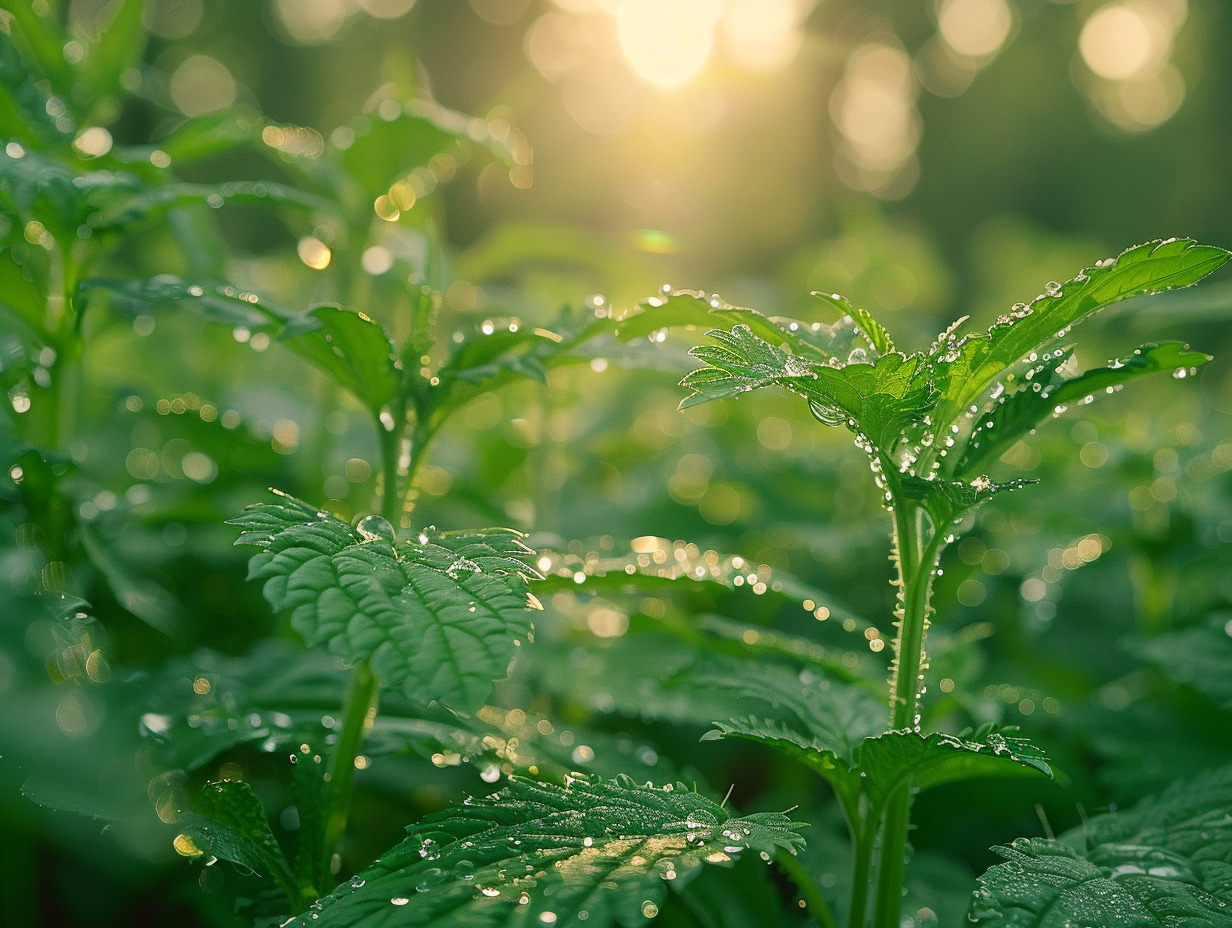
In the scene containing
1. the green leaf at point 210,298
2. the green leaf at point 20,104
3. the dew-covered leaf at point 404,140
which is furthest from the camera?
the dew-covered leaf at point 404,140

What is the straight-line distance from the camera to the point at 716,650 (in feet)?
4.75

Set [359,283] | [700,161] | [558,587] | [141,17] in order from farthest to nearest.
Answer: [700,161]
[359,283]
[141,17]
[558,587]

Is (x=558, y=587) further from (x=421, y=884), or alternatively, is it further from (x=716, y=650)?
(x=421, y=884)

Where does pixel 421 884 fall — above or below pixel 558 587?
below

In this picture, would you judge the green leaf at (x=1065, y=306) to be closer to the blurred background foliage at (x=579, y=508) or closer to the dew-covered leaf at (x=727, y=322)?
the dew-covered leaf at (x=727, y=322)

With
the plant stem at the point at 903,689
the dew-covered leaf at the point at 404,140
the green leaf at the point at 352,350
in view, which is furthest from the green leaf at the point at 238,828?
the dew-covered leaf at the point at 404,140

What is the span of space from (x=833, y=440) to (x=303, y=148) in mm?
2116

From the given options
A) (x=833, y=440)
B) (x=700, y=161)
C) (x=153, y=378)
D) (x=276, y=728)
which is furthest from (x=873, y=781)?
(x=700, y=161)

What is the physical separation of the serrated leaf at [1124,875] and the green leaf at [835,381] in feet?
1.72

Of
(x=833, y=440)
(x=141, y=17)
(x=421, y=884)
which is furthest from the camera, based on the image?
(x=833, y=440)

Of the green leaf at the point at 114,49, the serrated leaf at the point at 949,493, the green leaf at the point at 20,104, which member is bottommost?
the serrated leaf at the point at 949,493

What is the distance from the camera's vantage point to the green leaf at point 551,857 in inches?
33.9

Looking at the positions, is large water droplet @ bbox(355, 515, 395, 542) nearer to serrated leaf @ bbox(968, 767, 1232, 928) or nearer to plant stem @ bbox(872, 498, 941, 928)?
plant stem @ bbox(872, 498, 941, 928)

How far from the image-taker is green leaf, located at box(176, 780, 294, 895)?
1110 millimetres
